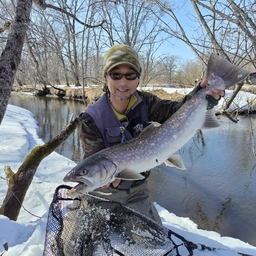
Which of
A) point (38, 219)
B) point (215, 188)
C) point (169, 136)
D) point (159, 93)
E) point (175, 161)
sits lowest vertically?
point (215, 188)

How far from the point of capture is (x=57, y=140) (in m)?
4.15

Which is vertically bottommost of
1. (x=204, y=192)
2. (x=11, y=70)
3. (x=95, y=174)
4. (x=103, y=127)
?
(x=204, y=192)

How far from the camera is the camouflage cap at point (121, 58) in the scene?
7.82ft

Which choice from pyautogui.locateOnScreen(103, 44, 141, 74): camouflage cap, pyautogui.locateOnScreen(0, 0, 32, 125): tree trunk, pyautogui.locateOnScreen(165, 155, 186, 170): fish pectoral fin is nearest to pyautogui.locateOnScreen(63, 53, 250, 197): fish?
pyautogui.locateOnScreen(165, 155, 186, 170): fish pectoral fin

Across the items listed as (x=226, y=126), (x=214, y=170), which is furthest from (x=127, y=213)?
(x=226, y=126)

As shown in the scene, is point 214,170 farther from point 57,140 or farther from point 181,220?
point 57,140

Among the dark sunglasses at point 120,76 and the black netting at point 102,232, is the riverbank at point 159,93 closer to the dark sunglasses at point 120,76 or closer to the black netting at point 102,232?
the dark sunglasses at point 120,76

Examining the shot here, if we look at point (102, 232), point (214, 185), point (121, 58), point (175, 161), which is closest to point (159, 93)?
point (214, 185)

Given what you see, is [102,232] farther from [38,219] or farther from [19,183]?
[19,183]

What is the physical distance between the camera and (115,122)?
2604 mm

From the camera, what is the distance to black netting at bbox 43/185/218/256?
217 cm

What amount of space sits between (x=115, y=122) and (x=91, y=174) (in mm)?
843

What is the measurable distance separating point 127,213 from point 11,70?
201 cm

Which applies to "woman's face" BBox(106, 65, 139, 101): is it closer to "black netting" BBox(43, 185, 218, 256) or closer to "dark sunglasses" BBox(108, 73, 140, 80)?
"dark sunglasses" BBox(108, 73, 140, 80)
